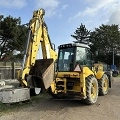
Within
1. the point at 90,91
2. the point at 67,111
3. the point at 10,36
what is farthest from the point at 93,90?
the point at 10,36

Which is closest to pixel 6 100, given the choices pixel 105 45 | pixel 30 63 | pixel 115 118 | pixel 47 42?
pixel 30 63

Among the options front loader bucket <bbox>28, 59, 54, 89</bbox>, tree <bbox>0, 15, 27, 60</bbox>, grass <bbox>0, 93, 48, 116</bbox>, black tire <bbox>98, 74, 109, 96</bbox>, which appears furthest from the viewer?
tree <bbox>0, 15, 27, 60</bbox>

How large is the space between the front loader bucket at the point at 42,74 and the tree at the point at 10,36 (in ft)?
95.8

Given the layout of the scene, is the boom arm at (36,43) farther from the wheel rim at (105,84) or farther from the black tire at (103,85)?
the wheel rim at (105,84)

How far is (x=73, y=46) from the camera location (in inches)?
443

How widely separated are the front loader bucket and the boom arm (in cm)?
20

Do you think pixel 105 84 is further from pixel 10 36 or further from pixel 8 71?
pixel 10 36

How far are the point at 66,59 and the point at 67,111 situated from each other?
2604 mm

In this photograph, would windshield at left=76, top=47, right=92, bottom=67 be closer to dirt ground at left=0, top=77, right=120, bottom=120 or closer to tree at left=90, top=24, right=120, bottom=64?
dirt ground at left=0, top=77, right=120, bottom=120

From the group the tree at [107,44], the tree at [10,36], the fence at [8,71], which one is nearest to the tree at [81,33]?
the tree at [107,44]

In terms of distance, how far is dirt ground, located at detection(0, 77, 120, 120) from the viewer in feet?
28.3

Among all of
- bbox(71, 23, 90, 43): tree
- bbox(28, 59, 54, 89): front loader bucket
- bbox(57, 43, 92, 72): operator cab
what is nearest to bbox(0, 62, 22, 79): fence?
bbox(57, 43, 92, 72): operator cab

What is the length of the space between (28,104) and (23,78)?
4.26 feet

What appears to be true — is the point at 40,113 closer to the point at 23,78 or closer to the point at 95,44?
the point at 23,78
